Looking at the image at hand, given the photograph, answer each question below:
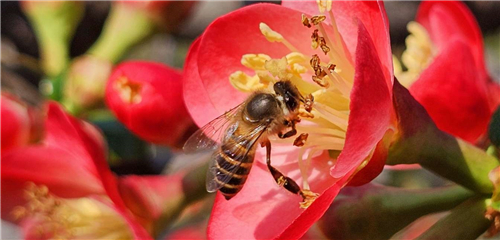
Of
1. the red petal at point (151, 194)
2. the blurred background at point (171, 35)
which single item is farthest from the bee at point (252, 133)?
the blurred background at point (171, 35)

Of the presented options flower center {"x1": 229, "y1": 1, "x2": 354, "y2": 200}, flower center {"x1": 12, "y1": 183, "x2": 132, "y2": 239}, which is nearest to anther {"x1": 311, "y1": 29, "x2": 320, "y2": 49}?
flower center {"x1": 229, "y1": 1, "x2": 354, "y2": 200}

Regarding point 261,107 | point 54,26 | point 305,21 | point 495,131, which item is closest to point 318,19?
point 305,21

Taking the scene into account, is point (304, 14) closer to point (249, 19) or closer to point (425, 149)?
point (249, 19)

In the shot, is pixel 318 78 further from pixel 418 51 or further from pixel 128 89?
pixel 418 51

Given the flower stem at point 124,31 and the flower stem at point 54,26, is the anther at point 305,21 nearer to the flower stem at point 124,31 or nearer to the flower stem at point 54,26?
the flower stem at point 124,31

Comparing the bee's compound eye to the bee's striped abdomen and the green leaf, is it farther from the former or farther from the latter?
the green leaf

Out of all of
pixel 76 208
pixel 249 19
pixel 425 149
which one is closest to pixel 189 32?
pixel 76 208

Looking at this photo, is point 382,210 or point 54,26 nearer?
point 382,210
